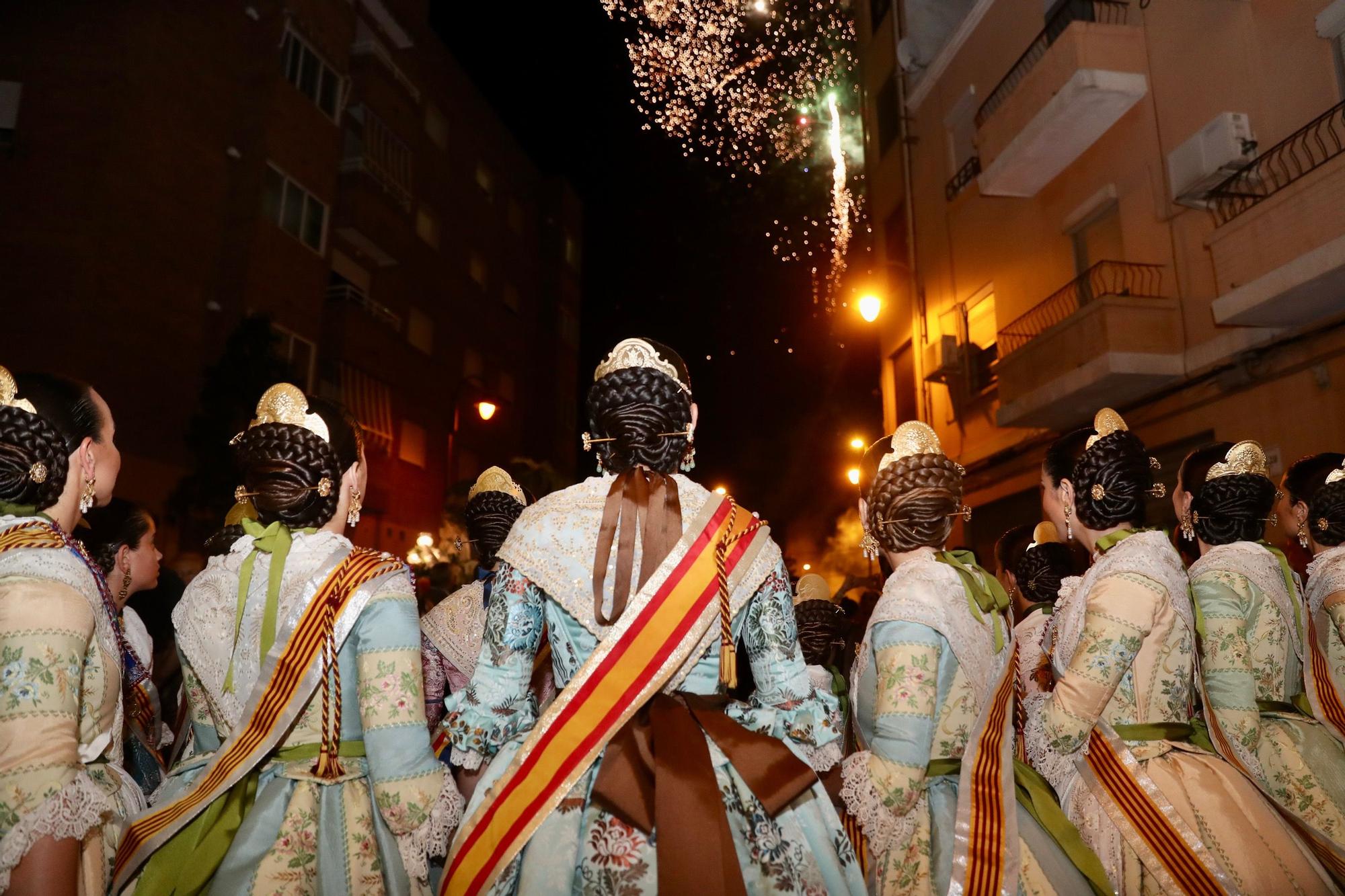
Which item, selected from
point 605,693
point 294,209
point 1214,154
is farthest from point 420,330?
point 605,693

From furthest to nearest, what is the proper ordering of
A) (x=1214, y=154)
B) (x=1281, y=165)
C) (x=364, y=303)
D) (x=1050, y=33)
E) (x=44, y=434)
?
(x=364, y=303), (x=1050, y=33), (x=1214, y=154), (x=1281, y=165), (x=44, y=434)

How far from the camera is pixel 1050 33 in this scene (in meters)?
13.2

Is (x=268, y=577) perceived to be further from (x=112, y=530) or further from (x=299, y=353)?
(x=299, y=353)

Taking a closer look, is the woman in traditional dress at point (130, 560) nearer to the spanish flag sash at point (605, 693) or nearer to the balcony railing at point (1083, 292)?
the spanish flag sash at point (605, 693)

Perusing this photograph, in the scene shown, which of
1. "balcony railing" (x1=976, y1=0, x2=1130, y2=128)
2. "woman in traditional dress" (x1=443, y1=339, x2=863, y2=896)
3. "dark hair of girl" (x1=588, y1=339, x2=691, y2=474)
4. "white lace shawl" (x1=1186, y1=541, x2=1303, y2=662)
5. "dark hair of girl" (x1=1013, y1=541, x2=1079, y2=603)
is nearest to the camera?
"woman in traditional dress" (x1=443, y1=339, x2=863, y2=896)

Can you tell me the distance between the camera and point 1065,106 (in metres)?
12.0

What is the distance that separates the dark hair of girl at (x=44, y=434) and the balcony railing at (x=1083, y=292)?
11.0 meters

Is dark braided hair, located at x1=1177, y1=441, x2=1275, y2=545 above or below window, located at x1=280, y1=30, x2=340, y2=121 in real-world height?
below

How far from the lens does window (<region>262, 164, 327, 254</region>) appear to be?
55.8ft

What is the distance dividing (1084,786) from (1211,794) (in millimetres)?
395

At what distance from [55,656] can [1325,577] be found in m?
5.25

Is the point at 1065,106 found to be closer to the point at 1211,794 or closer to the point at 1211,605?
the point at 1211,605

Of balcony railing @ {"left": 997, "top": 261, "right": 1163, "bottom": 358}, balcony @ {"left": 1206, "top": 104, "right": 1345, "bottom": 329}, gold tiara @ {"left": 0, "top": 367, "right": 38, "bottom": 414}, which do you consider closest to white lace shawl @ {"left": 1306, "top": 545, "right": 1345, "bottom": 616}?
balcony @ {"left": 1206, "top": 104, "right": 1345, "bottom": 329}

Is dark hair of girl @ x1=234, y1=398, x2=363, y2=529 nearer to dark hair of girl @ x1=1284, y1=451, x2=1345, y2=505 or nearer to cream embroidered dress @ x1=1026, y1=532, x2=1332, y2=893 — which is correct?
cream embroidered dress @ x1=1026, y1=532, x2=1332, y2=893
